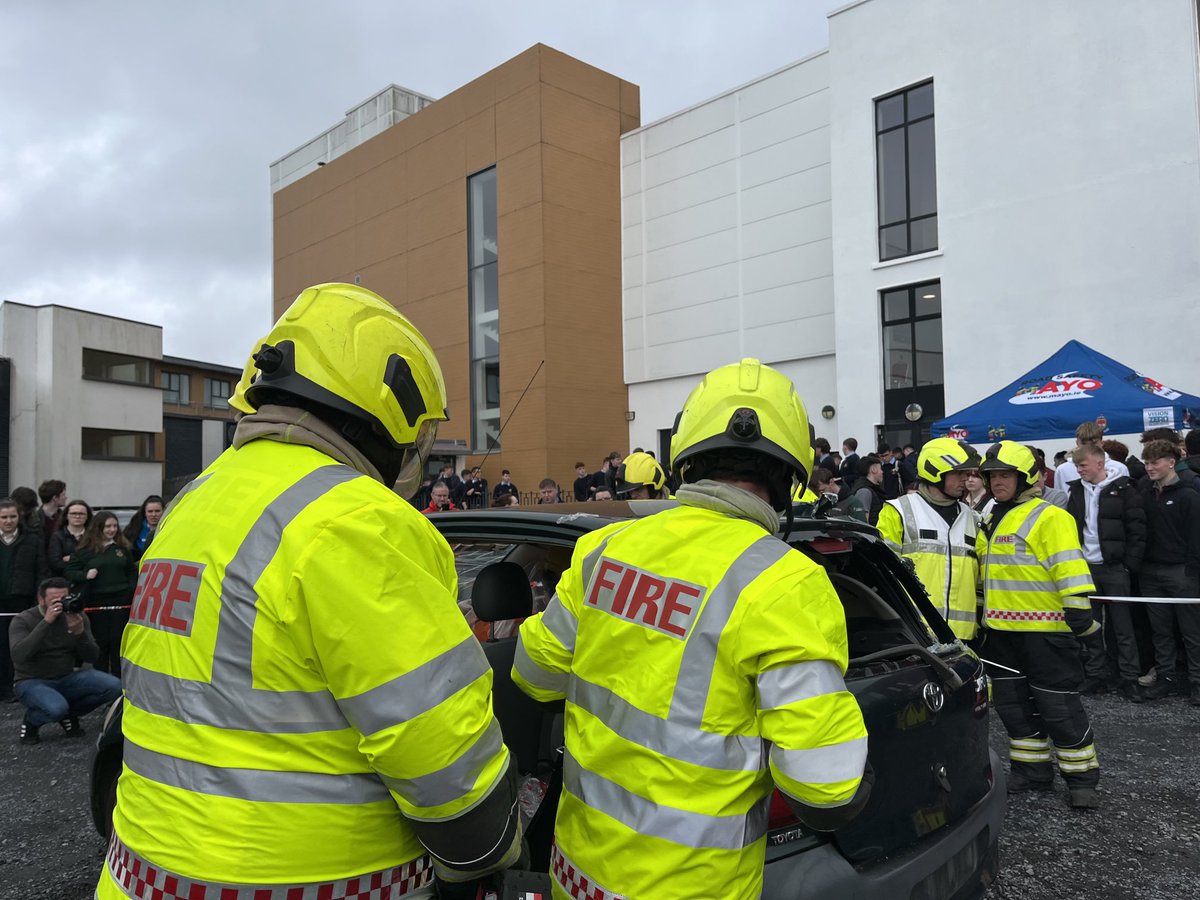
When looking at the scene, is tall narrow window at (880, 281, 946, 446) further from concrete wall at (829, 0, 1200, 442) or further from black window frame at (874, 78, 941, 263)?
black window frame at (874, 78, 941, 263)

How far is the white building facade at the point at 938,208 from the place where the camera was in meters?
13.2

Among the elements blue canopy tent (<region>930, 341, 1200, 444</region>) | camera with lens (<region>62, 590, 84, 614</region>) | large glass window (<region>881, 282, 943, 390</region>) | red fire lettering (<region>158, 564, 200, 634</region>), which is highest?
large glass window (<region>881, 282, 943, 390</region>)

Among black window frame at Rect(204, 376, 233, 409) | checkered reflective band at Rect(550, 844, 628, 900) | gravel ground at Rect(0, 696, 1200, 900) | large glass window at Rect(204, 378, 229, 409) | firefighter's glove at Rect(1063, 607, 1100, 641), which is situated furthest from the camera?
large glass window at Rect(204, 378, 229, 409)

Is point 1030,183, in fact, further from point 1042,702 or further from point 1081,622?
point 1042,702

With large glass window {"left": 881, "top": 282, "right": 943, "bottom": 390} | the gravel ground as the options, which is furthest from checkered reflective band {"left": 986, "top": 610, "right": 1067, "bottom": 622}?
large glass window {"left": 881, "top": 282, "right": 943, "bottom": 390}

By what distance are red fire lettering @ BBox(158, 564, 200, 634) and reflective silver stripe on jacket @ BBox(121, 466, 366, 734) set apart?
3.4 inches

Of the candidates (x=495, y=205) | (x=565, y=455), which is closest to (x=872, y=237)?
(x=565, y=455)

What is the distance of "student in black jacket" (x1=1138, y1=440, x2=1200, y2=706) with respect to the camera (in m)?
6.88

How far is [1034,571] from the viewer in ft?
15.1

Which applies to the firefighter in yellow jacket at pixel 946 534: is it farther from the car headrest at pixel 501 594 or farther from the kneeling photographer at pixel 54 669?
the kneeling photographer at pixel 54 669

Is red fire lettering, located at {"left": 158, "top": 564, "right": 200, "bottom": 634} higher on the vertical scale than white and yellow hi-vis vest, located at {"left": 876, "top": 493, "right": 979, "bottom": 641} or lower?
higher

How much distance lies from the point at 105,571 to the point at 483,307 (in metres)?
17.3

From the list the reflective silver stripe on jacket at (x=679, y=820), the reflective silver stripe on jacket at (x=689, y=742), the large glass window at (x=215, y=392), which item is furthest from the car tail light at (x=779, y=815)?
the large glass window at (x=215, y=392)

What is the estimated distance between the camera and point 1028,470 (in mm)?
4789
